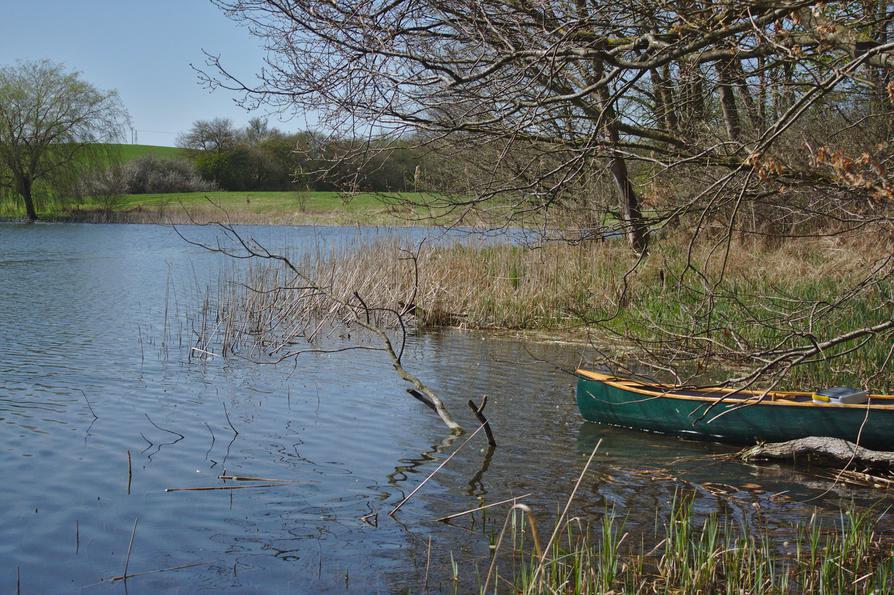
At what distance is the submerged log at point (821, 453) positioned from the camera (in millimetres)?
6070

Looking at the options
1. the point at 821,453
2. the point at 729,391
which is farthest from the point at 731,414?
the point at 729,391

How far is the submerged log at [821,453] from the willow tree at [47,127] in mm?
39338

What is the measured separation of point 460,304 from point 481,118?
6.74 metres

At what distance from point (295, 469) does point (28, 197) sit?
3874cm

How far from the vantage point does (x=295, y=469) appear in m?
6.21

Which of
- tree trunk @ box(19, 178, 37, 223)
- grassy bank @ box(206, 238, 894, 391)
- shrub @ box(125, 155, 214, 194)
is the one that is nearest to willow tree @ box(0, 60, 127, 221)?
tree trunk @ box(19, 178, 37, 223)

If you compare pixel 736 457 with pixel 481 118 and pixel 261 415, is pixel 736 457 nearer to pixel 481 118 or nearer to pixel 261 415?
pixel 481 118

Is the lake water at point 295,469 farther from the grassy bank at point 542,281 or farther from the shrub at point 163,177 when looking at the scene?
the shrub at point 163,177

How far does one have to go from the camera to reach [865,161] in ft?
13.4

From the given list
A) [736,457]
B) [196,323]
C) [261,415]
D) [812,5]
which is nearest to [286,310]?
[196,323]

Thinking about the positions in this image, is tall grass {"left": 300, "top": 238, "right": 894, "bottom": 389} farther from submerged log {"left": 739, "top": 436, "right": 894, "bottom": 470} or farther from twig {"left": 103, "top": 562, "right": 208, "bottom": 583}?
twig {"left": 103, "top": 562, "right": 208, "bottom": 583}

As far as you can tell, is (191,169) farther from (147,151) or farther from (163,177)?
(147,151)

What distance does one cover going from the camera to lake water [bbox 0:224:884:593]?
4590mm

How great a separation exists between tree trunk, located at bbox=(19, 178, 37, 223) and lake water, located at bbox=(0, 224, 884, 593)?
105ft
